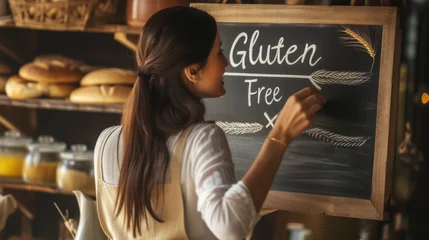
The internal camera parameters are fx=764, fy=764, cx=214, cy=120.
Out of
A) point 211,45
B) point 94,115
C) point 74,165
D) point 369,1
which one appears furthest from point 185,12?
point 94,115

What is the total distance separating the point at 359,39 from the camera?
6.79 ft

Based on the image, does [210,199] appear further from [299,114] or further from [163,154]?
[299,114]

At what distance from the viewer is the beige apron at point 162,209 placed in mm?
1793

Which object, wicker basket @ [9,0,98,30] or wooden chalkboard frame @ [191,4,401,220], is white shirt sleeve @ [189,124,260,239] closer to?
wooden chalkboard frame @ [191,4,401,220]

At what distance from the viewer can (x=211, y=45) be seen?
1823 millimetres

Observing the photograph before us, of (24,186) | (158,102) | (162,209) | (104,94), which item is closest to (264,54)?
(158,102)

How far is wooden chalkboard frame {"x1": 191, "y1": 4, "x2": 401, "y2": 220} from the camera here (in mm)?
2037

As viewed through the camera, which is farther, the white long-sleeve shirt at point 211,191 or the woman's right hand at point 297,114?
the woman's right hand at point 297,114

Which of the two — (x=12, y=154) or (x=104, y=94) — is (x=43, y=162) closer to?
(x=12, y=154)

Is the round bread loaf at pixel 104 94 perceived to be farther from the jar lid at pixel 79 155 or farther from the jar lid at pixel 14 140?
the jar lid at pixel 14 140

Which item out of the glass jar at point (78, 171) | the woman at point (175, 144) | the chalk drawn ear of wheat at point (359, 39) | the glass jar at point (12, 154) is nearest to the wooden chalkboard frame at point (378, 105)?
the chalk drawn ear of wheat at point (359, 39)

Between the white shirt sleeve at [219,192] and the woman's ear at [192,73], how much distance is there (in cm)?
14

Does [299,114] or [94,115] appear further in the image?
[94,115]

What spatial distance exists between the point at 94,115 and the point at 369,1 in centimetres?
137
